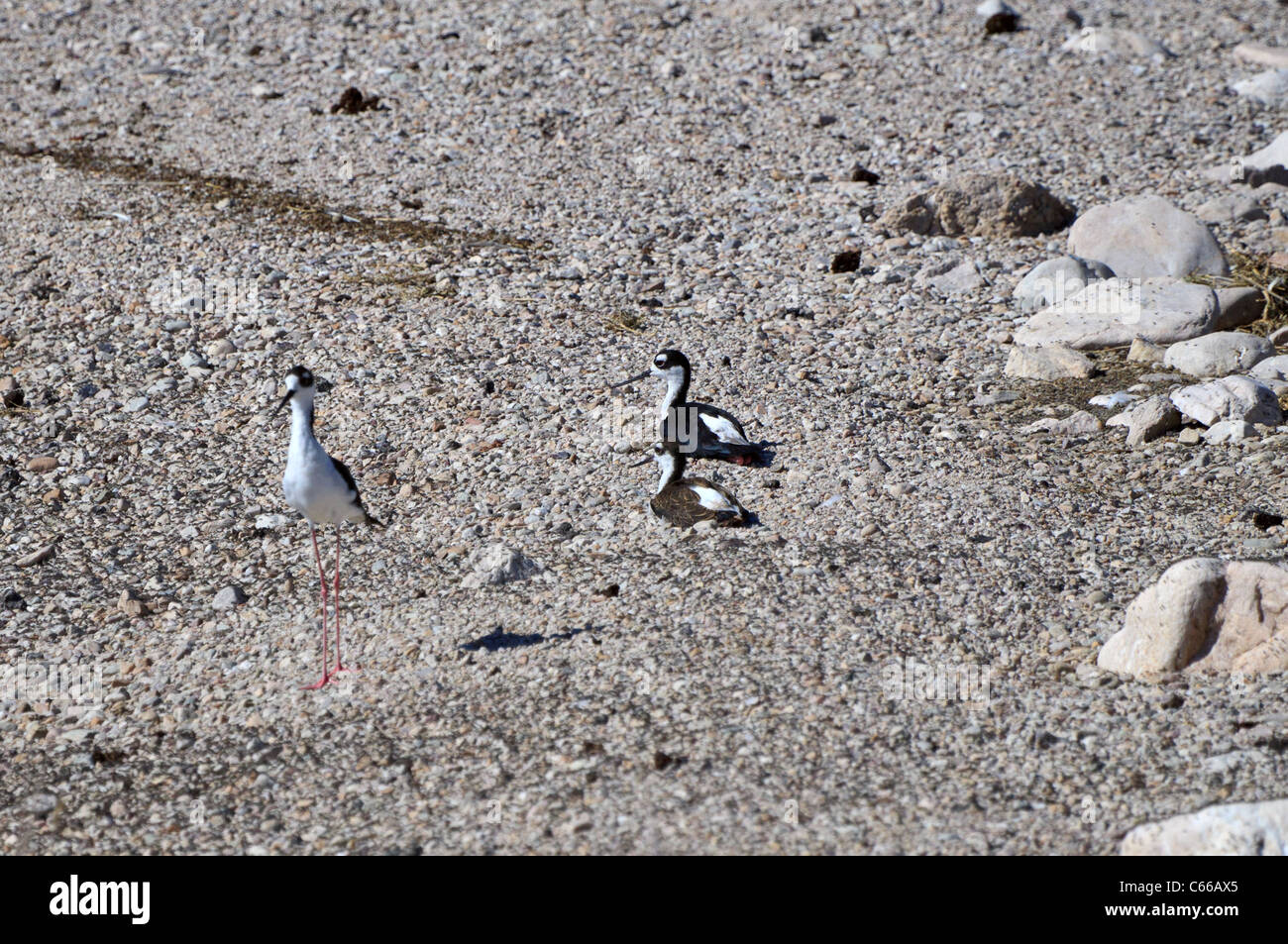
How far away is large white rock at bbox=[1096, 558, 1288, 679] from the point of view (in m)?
5.69

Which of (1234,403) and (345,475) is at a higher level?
(1234,403)

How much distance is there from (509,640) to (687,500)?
146cm

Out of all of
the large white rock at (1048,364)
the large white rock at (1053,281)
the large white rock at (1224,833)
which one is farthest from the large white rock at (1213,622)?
the large white rock at (1053,281)

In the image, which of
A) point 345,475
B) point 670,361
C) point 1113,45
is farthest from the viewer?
point 1113,45

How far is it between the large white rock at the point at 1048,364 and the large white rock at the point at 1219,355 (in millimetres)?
620

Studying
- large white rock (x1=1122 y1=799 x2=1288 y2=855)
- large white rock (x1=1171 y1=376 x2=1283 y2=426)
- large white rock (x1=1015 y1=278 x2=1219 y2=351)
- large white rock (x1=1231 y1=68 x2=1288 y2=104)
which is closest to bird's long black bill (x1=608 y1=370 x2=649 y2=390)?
large white rock (x1=1015 y1=278 x2=1219 y2=351)

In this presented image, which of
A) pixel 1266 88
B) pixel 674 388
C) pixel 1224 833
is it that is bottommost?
pixel 1224 833

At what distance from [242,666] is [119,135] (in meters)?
8.81

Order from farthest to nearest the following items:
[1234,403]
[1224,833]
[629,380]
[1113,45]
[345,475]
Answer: [1113,45], [629,380], [1234,403], [345,475], [1224,833]

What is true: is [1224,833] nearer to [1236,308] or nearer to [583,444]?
[583,444]

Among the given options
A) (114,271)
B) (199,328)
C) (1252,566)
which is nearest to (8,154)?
(114,271)

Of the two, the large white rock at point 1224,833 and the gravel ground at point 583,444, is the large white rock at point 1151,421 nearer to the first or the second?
the gravel ground at point 583,444

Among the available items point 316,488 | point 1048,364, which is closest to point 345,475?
point 316,488

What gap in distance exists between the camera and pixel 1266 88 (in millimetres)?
13398
